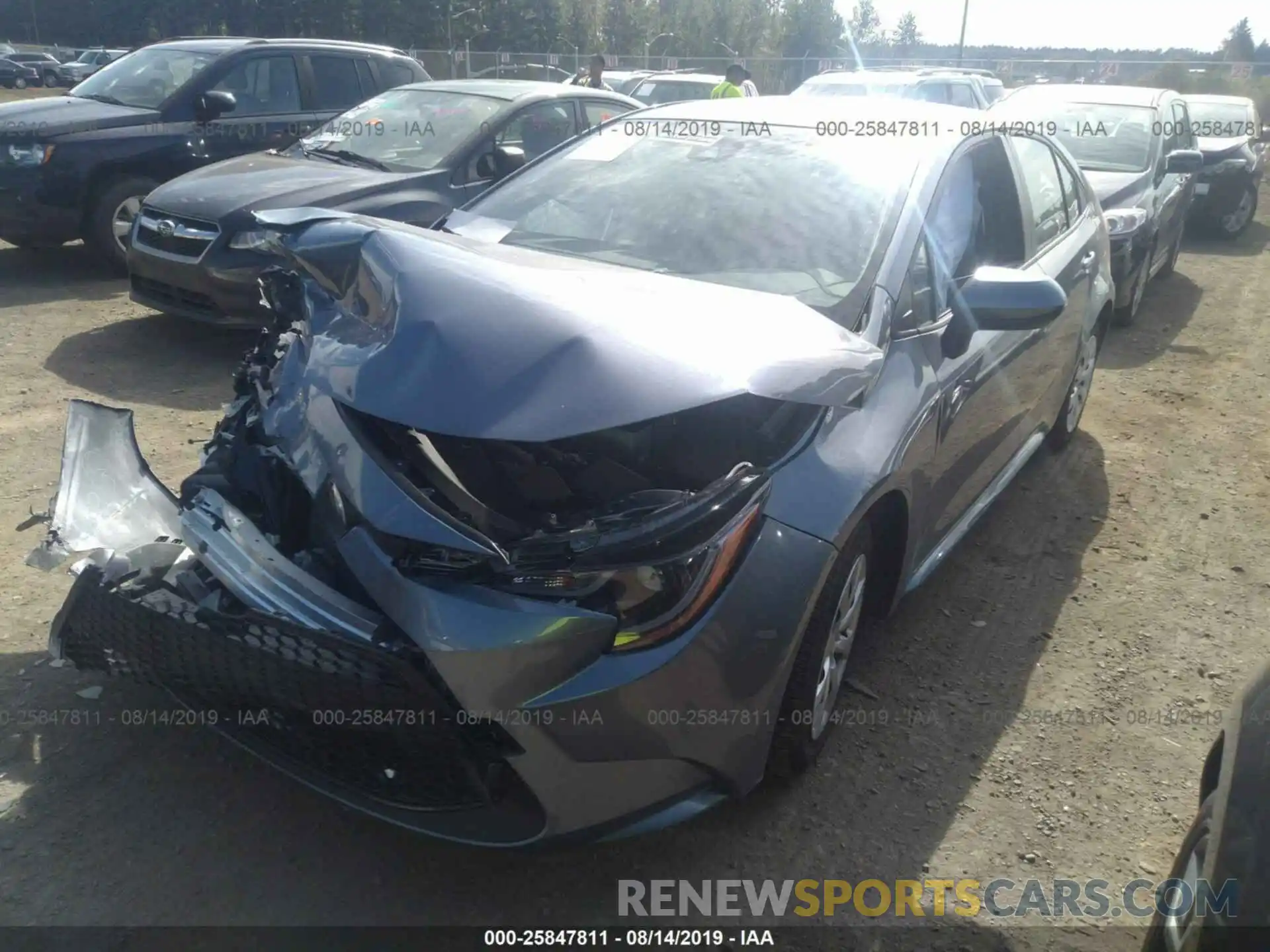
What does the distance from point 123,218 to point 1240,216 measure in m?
12.5

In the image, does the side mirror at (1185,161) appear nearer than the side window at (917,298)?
No

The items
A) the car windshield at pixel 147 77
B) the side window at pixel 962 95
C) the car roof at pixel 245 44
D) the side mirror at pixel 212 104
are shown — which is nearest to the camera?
the side mirror at pixel 212 104

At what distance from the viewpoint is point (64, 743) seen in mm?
2898

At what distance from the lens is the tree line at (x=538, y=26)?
50.2 meters

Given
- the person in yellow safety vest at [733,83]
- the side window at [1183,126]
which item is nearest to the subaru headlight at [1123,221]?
the side window at [1183,126]

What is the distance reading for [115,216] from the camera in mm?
7871

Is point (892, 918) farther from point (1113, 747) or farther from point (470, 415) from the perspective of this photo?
point (470, 415)

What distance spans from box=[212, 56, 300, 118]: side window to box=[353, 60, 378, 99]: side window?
54 centimetres

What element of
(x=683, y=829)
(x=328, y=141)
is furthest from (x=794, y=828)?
(x=328, y=141)

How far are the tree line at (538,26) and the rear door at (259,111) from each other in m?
44.4

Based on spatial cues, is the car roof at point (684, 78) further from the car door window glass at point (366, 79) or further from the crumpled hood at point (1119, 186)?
the crumpled hood at point (1119, 186)

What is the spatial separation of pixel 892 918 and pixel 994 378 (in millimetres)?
1996

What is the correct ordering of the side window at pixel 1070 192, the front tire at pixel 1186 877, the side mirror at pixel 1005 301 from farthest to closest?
the side window at pixel 1070 192
the side mirror at pixel 1005 301
the front tire at pixel 1186 877

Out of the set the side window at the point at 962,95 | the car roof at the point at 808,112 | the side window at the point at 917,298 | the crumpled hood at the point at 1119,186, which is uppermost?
the car roof at the point at 808,112
